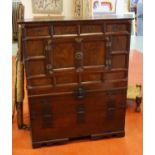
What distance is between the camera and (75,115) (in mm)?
2582

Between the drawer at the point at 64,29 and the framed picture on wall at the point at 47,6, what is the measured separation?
265 inches

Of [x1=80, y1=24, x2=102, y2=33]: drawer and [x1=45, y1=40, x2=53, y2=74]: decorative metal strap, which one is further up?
[x1=80, y1=24, x2=102, y2=33]: drawer

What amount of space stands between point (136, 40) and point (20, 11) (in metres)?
3.65

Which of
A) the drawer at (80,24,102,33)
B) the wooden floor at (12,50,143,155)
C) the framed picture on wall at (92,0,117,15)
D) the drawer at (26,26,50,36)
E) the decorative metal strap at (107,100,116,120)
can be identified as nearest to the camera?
the drawer at (26,26,50,36)

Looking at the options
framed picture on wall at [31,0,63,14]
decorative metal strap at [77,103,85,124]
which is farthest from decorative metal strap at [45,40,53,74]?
framed picture on wall at [31,0,63,14]

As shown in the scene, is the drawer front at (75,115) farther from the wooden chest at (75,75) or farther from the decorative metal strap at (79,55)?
the decorative metal strap at (79,55)

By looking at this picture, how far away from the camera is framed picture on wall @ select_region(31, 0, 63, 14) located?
343 inches

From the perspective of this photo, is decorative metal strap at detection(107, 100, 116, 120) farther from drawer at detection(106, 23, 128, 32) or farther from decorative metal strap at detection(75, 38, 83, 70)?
drawer at detection(106, 23, 128, 32)

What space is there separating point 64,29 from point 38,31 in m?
0.22

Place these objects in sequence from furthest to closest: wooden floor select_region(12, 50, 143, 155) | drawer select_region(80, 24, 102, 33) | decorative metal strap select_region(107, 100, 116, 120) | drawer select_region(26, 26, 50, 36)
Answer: decorative metal strap select_region(107, 100, 116, 120), wooden floor select_region(12, 50, 143, 155), drawer select_region(80, 24, 102, 33), drawer select_region(26, 26, 50, 36)

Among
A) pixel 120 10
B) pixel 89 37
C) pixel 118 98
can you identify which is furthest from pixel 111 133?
pixel 120 10

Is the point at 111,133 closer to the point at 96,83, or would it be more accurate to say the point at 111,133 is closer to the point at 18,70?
the point at 96,83
